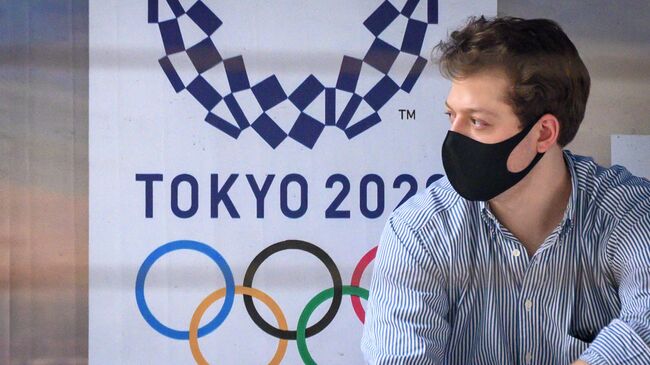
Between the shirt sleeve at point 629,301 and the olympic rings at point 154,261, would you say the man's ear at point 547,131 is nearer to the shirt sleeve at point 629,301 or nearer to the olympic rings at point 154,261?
the shirt sleeve at point 629,301

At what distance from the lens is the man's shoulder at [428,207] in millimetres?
1821

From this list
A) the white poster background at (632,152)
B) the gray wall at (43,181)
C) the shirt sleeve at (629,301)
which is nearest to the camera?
the shirt sleeve at (629,301)

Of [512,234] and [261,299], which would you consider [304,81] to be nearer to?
[261,299]

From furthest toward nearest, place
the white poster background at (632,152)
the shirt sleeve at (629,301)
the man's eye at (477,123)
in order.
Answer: the white poster background at (632,152), the man's eye at (477,123), the shirt sleeve at (629,301)

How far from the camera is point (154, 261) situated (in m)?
2.35

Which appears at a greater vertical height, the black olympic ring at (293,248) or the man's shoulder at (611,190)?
the man's shoulder at (611,190)

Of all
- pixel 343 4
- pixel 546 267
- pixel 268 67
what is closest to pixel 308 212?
pixel 268 67

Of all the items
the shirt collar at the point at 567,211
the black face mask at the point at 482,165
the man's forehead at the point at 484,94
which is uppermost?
the man's forehead at the point at 484,94

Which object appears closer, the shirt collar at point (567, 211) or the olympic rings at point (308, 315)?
the shirt collar at point (567, 211)

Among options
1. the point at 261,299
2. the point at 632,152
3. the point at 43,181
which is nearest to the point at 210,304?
the point at 261,299

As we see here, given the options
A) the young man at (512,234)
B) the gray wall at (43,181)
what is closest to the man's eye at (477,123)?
the young man at (512,234)

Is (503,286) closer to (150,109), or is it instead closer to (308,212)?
(308,212)

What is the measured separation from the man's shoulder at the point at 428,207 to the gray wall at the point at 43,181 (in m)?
1.04

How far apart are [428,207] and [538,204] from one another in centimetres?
26
